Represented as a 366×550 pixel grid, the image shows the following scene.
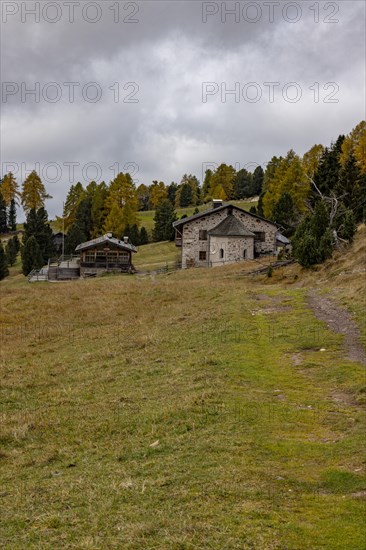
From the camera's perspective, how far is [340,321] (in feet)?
76.4

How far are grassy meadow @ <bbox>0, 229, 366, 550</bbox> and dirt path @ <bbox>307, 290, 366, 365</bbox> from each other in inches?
16.1

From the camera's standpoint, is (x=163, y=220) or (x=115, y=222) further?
(x=163, y=220)

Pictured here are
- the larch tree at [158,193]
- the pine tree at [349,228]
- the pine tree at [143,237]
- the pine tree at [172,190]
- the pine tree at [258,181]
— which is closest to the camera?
the pine tree at [349,228]

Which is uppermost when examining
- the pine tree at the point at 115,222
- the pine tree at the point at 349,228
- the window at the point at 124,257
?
the pine tree at the point at 115,222

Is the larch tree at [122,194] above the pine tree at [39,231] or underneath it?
above

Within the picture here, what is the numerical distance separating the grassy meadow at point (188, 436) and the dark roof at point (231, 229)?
37.5 meters

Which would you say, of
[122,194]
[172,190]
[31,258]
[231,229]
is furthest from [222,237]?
[172,190]

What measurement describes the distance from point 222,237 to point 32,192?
5666 cm

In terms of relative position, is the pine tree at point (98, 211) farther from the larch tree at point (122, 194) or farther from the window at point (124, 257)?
the window at point (124, 257)

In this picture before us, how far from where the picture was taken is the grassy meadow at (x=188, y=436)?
7.37m

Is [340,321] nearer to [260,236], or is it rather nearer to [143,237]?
[260,236]

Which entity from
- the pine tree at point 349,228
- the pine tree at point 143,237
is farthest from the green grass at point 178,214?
the pine tree at point 349,228

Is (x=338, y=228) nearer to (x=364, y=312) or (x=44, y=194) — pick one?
(x=364, y=312)

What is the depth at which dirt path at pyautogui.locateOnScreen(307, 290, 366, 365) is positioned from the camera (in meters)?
18.2
